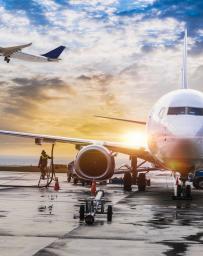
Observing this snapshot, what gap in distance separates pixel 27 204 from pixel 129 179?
9435mm

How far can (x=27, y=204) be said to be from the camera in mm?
15750

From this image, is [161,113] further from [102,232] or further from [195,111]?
[102,232]

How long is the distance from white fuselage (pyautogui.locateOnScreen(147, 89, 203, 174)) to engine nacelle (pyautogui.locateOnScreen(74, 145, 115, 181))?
1748 millimetres

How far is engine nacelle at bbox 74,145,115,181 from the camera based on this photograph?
17766 millimetres

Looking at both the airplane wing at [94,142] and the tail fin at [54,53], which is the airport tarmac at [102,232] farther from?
the tail fin at [54,53]

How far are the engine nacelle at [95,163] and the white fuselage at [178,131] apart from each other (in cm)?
175

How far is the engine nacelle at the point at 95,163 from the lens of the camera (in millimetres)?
17766

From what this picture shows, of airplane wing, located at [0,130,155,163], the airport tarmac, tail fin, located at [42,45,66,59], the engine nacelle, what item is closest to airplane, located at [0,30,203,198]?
the engine nacelle

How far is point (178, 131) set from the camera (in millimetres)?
15969

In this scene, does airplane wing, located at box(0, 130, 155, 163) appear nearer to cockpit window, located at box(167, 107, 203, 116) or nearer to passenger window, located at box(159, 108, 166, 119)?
passenger window, located at box(159, 108, 166, 119)

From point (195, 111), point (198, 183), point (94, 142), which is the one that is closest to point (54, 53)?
point (198, 183)

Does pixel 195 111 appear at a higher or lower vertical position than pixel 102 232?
higher

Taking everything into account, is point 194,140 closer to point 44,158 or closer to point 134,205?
point 134,205

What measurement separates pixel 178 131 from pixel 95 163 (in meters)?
3.54
